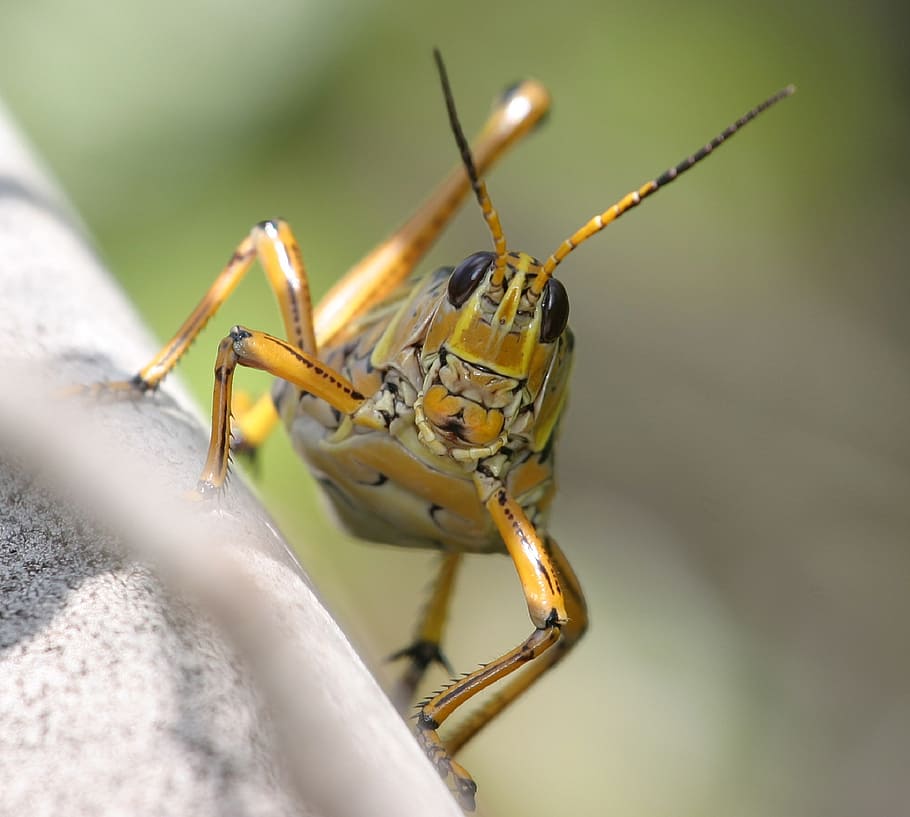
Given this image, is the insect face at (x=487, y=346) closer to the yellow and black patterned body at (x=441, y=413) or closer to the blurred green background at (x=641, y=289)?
the yellow and black patterned body at (x=441, y=413)

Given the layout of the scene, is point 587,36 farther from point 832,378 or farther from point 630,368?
point 832,378

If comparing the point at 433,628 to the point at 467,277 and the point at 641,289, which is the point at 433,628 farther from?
the point at 641,289

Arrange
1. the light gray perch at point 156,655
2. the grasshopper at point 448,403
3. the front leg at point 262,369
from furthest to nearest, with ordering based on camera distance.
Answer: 1. the grasshopper at point 448,403
2. the front leg at point 262,369
3. the light gray perch at point 156,655

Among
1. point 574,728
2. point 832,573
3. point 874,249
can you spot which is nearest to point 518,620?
point 574,728

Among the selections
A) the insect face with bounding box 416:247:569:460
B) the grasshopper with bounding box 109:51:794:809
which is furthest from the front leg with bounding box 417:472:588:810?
the insect face with bounding box 416:247:569:460

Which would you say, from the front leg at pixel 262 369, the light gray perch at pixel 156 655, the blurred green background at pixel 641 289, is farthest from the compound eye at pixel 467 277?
the blurred green background at pixel 641 289
